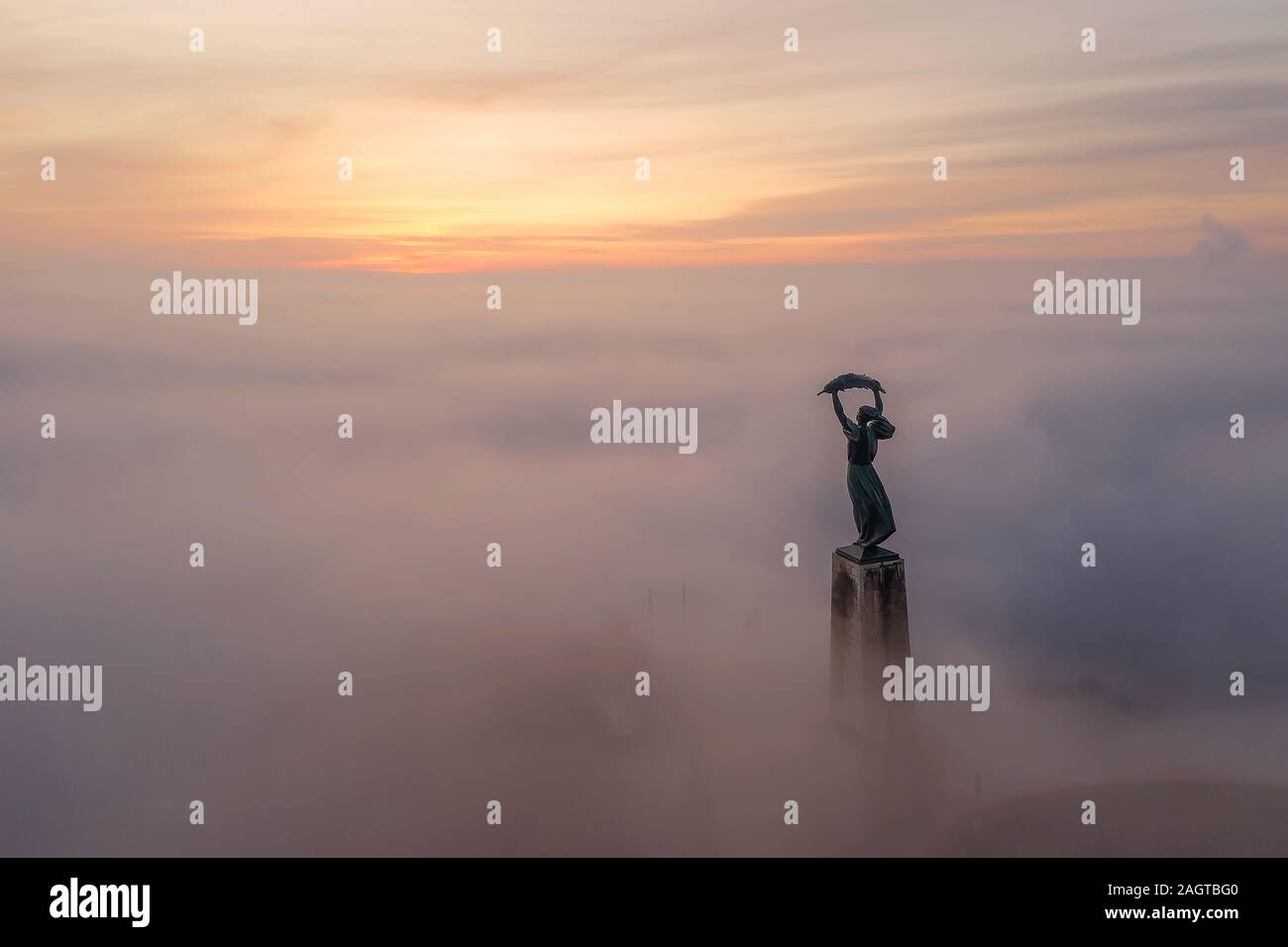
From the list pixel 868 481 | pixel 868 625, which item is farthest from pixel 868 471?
pixel 868 625

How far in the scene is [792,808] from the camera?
58.5ft

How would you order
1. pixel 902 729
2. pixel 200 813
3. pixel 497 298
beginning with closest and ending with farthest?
pixel 200 813, pixel 902 729, pixel 497 298

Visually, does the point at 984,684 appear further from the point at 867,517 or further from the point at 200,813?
the point at 200,813

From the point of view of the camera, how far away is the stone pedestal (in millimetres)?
19000

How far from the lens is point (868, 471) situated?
61.8ft

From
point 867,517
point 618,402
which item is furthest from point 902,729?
point 618,402

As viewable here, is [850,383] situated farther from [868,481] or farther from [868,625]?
[868,625]

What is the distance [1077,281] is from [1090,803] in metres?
9.46

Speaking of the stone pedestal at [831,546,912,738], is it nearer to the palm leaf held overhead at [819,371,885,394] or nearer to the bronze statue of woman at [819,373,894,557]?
the bronze statue of woman at [819,373,894,557]

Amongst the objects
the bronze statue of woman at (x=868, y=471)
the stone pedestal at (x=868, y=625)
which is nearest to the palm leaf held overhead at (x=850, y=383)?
the bronze statue of woman at (x=868, y=471)

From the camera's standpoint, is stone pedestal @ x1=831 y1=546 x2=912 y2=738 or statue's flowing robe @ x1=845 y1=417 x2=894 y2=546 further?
stone pedestal @ x1=831 y1=546 x2=912 y2=738

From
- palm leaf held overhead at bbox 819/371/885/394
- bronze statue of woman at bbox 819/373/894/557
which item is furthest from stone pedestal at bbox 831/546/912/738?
palm leaf held overhead at bbox 819/371/885/394

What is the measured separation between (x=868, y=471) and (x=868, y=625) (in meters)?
2.53

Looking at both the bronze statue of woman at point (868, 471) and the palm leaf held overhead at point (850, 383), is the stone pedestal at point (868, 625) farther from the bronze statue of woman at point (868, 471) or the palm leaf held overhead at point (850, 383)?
the palm leaf held overhead at point (850, 383)
